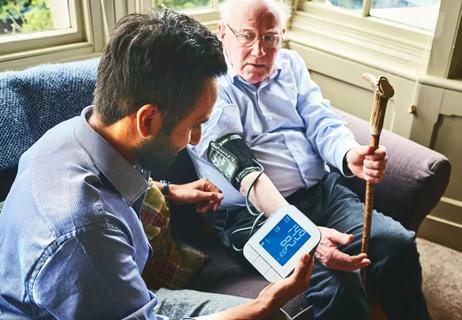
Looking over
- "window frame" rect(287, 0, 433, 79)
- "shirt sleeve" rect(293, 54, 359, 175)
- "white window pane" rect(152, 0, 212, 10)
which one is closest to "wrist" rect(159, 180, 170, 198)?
"shirt sleeve" rect(293, 54, 359, 175)

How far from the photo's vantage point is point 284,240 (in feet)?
3.93

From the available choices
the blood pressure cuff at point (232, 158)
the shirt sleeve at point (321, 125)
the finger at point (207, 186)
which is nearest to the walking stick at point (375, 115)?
the shirt sleeve at point (321, 125)

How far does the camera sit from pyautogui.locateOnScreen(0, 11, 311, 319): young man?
796 mm

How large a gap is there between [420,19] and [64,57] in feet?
4.47

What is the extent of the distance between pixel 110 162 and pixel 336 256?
2.16 feet

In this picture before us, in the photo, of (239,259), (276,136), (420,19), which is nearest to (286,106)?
(276,136)

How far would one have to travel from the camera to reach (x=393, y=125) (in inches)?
81.2

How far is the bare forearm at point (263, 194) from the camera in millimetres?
1409

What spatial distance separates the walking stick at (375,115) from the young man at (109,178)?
1.49ft

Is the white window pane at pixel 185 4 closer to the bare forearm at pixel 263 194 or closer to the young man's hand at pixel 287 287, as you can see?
the bare forearm at pixel 263 194

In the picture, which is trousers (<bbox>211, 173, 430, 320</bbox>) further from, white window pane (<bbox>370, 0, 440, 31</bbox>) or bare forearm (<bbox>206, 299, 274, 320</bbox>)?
white window pane (<bbox>370, 0, 440, 31</bbox>)

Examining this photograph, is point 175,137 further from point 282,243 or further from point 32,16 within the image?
point 32,16

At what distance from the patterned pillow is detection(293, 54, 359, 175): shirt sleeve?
54 centimetres

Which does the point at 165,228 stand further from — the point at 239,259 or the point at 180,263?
the point at 239,259
